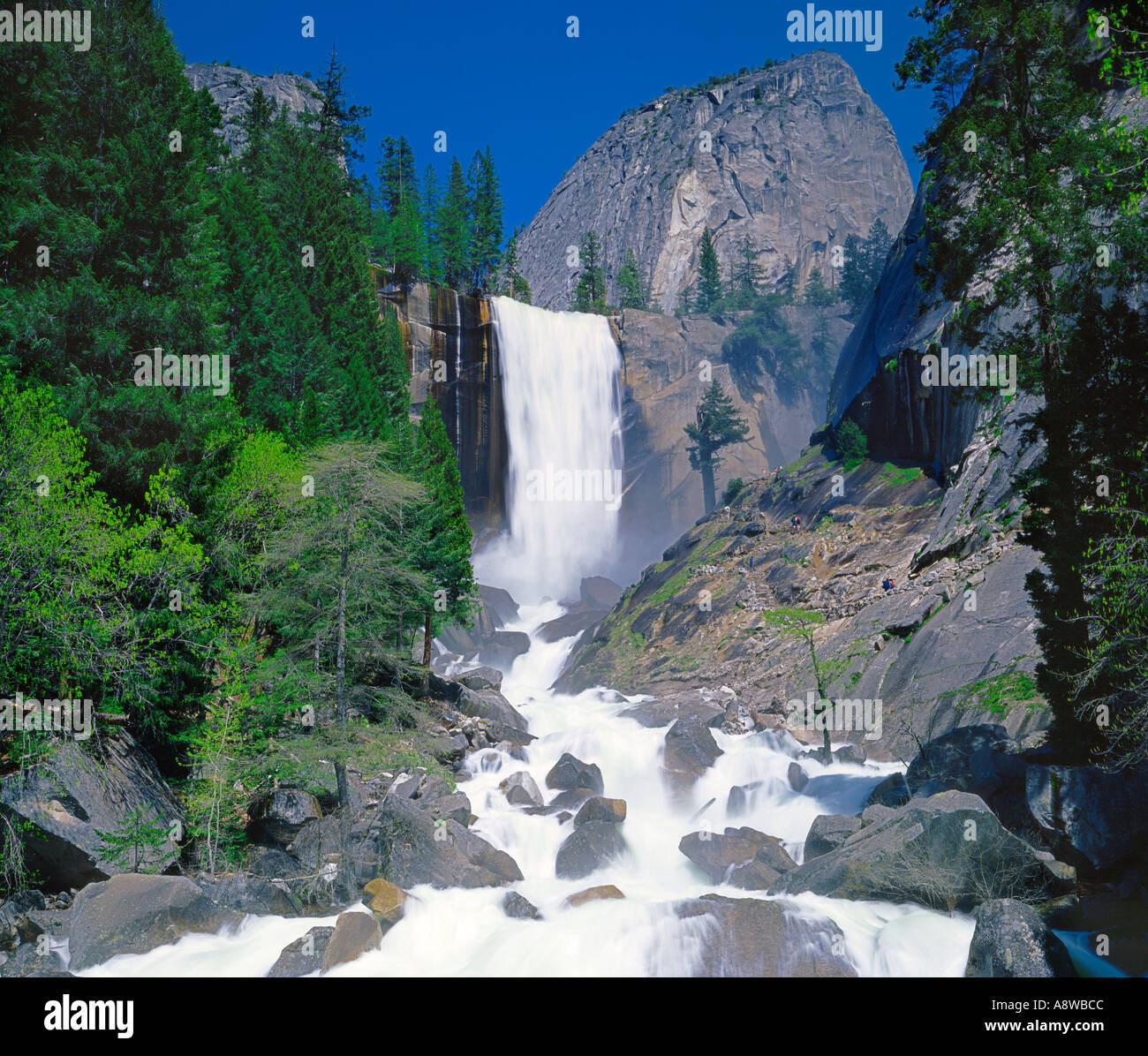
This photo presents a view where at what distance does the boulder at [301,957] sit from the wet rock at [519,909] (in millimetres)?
4018

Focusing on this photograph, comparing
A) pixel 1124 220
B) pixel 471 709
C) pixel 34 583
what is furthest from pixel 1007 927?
pixel 471 709

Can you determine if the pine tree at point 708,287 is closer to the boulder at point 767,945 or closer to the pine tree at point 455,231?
the pine tree at point 455,231

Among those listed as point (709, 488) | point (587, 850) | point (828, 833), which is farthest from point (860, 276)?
point (587, 850)

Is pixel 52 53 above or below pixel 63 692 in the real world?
above

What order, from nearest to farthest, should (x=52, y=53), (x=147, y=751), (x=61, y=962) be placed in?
(x=61, y=962)
(x=147, y=751)
(x=52, y=53)

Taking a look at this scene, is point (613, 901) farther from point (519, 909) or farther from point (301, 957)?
point (301, 957)

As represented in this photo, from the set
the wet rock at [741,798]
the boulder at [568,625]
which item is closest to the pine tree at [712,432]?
the boulder at [568,625]

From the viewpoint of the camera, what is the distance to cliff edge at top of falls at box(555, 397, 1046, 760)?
67.5 feet

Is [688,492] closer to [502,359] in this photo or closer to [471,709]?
[502,359]

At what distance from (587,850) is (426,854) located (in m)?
4.44

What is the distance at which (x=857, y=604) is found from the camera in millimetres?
30500

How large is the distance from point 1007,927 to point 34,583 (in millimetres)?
17865

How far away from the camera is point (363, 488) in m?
15.9

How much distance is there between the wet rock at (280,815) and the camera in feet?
57.8
